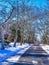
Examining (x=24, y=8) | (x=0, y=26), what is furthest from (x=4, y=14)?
(x=24, y=8)

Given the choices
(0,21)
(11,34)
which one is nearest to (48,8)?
(0,21)

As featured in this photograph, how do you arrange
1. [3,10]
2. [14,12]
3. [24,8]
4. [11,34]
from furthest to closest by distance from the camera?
1. [11,34]
2. [24,8]
3. [14,12]
4. [3,10]

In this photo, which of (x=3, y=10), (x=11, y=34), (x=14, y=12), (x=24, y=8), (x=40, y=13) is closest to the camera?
(x=3, y=10)

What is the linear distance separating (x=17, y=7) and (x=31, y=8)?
224cm

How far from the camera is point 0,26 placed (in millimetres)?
30922

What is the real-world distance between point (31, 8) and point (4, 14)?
223 inches

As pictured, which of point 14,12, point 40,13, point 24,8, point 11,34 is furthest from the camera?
point 11,34

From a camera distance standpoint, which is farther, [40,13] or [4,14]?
[40,13]

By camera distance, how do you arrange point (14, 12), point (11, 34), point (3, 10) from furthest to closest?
point (11, 34) → point (14, 12) → point (3, 10)

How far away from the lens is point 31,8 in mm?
33031

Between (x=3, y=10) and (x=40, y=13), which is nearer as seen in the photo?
(x=3, y=10)

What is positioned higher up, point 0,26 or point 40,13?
point 40,13

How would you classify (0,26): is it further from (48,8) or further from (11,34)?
(11,34)

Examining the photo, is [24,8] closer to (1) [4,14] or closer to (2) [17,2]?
(2) [17,2]
